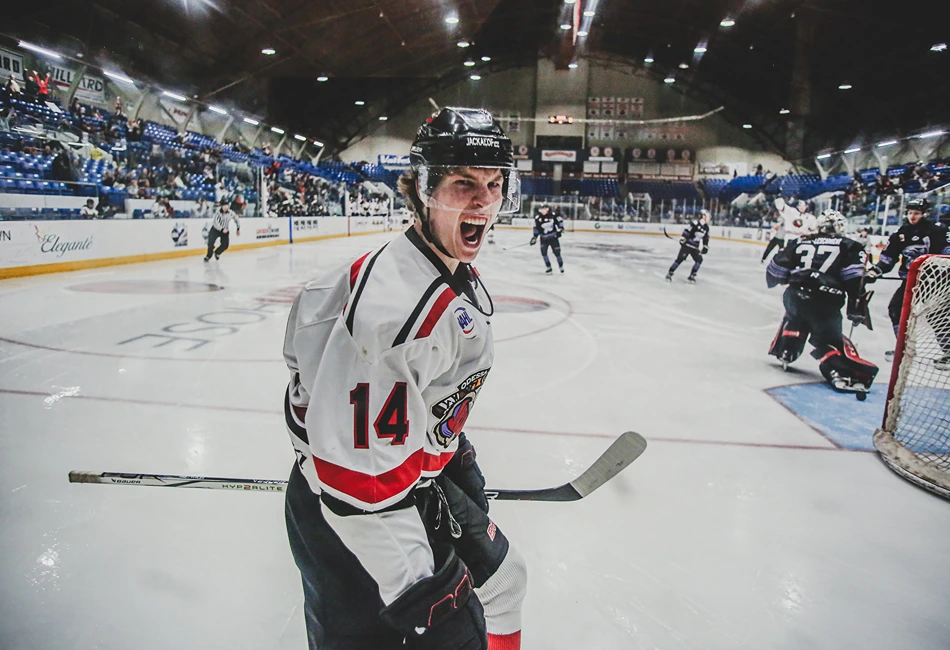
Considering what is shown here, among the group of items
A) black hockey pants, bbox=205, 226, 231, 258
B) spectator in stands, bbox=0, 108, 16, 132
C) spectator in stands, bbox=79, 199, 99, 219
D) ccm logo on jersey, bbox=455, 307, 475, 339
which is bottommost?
black hockey pants, bbox=205, 226, 231, 258

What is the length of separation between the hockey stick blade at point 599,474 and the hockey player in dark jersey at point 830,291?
284 centimetres

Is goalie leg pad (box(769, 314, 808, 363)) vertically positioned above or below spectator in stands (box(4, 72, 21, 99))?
below

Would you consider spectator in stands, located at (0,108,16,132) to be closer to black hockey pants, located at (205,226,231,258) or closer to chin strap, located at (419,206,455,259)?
black hockey pants, located at (205,226,231,258)

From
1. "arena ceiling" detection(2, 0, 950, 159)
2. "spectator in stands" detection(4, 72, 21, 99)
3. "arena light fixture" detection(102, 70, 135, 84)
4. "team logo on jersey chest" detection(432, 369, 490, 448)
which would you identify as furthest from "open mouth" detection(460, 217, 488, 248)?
"arena light fixture" detection(102, 70, 135, 84)

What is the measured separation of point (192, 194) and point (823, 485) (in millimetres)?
15125

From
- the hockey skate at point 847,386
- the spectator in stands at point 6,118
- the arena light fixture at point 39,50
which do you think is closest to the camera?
the hockey skate at point 847,386

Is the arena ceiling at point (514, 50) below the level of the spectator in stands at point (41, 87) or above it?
above

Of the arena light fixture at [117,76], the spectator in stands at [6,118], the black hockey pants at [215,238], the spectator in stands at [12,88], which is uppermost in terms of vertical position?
the arena light fixture at [117,76]

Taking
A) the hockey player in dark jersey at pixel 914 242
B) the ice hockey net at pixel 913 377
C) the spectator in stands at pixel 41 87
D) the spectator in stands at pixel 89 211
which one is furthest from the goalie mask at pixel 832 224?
the spectator in stands at pixel 41 87

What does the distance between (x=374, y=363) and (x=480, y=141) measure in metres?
0.48

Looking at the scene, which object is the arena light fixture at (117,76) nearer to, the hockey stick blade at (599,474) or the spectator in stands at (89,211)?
the spectator in stands at (89,211)

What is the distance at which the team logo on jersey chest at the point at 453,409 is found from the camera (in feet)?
3.51

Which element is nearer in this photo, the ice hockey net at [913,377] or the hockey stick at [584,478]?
the hockey stick at [584,478]

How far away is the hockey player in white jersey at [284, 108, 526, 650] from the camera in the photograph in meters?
0.85
